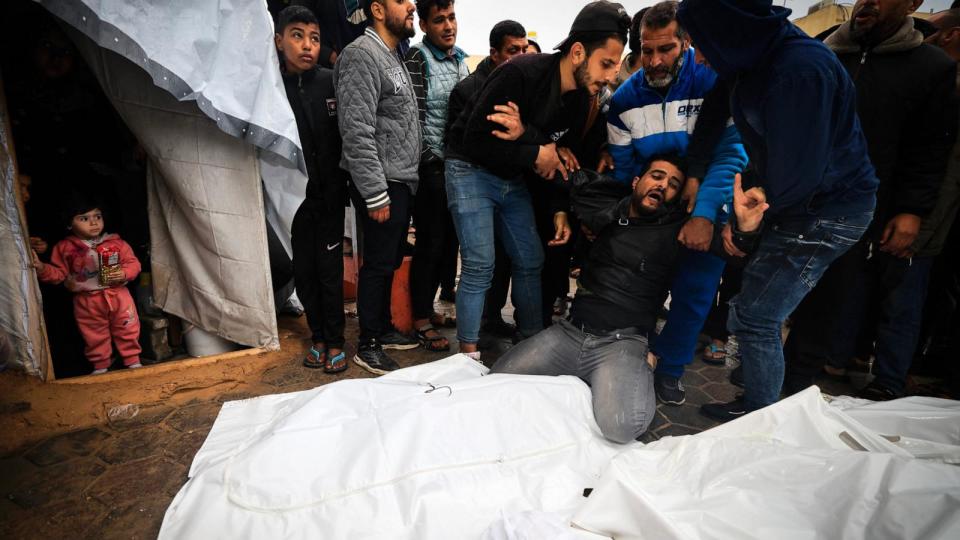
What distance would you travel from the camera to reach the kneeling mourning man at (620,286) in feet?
8.13

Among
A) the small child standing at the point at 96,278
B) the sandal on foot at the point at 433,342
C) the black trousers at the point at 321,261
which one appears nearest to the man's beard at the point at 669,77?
the black trousers at the point at 321,261

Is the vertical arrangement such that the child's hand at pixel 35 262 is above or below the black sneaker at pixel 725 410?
above

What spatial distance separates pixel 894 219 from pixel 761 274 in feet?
3.41

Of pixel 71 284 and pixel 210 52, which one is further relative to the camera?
pixel 71 284

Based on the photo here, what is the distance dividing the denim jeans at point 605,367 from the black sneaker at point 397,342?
1.02m

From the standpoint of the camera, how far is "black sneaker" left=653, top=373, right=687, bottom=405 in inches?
109

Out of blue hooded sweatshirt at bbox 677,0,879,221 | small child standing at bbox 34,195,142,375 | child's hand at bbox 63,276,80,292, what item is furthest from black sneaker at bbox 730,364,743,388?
child's hand at bbox 63,276,80,292

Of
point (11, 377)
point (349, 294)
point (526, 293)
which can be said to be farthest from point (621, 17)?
point (11, 377)

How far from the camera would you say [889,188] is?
262 cm

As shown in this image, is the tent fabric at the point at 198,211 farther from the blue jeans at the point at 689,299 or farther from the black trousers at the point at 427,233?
the blue jeans at the point at 689,299

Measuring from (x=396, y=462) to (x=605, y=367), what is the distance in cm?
117

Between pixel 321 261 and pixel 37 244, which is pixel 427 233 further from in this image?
pixel 37 244

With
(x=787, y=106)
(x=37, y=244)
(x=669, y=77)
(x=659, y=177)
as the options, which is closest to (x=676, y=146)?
(x=659, y=177)

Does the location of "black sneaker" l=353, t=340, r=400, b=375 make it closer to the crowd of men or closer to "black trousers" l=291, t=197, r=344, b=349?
the crowd of men
